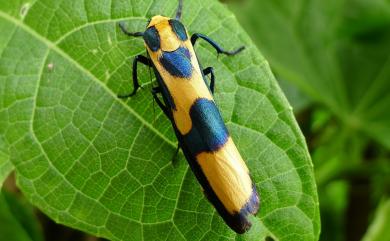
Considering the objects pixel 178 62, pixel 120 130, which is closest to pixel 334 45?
pixel 178 62

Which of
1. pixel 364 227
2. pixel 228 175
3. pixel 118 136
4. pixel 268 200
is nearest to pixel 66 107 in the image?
pixel 118 136

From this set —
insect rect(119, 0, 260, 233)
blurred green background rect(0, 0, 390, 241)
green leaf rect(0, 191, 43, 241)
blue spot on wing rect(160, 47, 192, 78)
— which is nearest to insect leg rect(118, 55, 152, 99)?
insect rect(119, 0, 260, 233)

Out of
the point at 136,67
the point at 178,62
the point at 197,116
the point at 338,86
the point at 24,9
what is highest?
the point at 24,9

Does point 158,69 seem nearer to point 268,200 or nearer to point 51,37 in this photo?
point 51,37

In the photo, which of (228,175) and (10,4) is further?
(10,4)

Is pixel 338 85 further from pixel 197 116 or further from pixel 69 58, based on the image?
pixel 69 58

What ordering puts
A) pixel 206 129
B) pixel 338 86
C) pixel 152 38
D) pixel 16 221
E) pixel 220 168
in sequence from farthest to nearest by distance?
pixel 338 86 → pixel 16 221 → pixel 152 38 → pixel 206 129 → pixel 220 168
